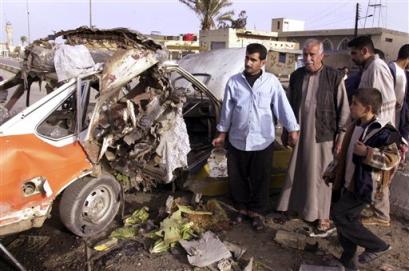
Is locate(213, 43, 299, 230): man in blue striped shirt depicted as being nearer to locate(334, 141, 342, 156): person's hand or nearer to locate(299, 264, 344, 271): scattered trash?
locate(334, 141, 342, 156): person's hand

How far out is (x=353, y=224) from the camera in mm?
3129

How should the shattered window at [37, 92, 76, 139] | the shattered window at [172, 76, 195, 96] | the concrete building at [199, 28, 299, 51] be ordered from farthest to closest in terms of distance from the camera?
the concrete building at [199, 28, 299, 51]
the shattered window at [172, 76, 195, 96]
the shattered window at [37, 92, 76, 139]

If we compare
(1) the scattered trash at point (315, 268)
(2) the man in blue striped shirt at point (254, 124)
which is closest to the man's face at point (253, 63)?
(2) the man in blue striped shirt at point (254, 124)

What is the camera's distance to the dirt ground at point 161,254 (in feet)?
11.3

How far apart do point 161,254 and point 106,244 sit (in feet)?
1.87

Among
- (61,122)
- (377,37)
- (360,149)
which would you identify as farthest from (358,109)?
(377,37)

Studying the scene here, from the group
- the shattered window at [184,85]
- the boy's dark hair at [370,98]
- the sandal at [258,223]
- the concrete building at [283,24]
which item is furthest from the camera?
the concrete building at [283,24]

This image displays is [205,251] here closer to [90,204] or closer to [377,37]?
[90,204]

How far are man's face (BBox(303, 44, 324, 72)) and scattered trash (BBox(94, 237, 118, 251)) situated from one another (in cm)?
249

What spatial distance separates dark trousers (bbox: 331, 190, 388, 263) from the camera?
311cm

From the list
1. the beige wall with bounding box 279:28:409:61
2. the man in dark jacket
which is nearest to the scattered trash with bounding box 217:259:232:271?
the man in dark jacket

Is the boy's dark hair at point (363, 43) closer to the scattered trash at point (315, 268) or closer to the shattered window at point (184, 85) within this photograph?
the scattered trash at point (315, 268)

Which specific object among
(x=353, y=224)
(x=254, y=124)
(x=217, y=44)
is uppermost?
(x=217, y=44)

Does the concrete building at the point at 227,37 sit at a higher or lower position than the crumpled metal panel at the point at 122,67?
higher
